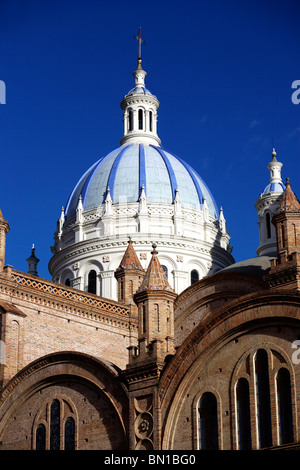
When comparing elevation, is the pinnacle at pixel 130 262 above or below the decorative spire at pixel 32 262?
below

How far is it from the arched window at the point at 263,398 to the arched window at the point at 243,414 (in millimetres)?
490

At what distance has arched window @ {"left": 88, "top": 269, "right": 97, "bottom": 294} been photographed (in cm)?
5850

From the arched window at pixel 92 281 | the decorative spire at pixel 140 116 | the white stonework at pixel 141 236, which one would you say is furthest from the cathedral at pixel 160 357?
the decorative spire at pixel 140 116

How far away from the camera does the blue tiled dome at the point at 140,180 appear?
199 feet

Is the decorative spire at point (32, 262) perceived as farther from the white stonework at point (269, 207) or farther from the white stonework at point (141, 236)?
the white stonework at point (269, 207)

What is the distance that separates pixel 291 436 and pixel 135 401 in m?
6.05

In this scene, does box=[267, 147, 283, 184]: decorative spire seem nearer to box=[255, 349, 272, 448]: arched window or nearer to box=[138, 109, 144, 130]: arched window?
box=[138, 109, 144, 130]: arched window

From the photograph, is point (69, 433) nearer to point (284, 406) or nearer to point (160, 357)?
point (160, 357)

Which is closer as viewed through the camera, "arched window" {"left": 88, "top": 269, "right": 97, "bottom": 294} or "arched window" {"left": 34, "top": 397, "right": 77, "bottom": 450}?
"arched window" {"left": 34, "top": 397, "right": 77, "bottom": 450}

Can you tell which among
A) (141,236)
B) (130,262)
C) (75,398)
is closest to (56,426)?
(75,398)

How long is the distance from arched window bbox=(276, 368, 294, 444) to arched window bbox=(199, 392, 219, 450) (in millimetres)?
2625

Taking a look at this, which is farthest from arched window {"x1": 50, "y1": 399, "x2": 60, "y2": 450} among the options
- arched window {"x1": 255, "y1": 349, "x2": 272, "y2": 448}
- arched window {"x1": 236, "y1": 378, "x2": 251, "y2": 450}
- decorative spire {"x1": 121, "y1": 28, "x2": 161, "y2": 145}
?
decorative spire {"x1": 121, "y1": 28, "x2": 161, "y2": 145}

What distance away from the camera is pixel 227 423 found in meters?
29.2
